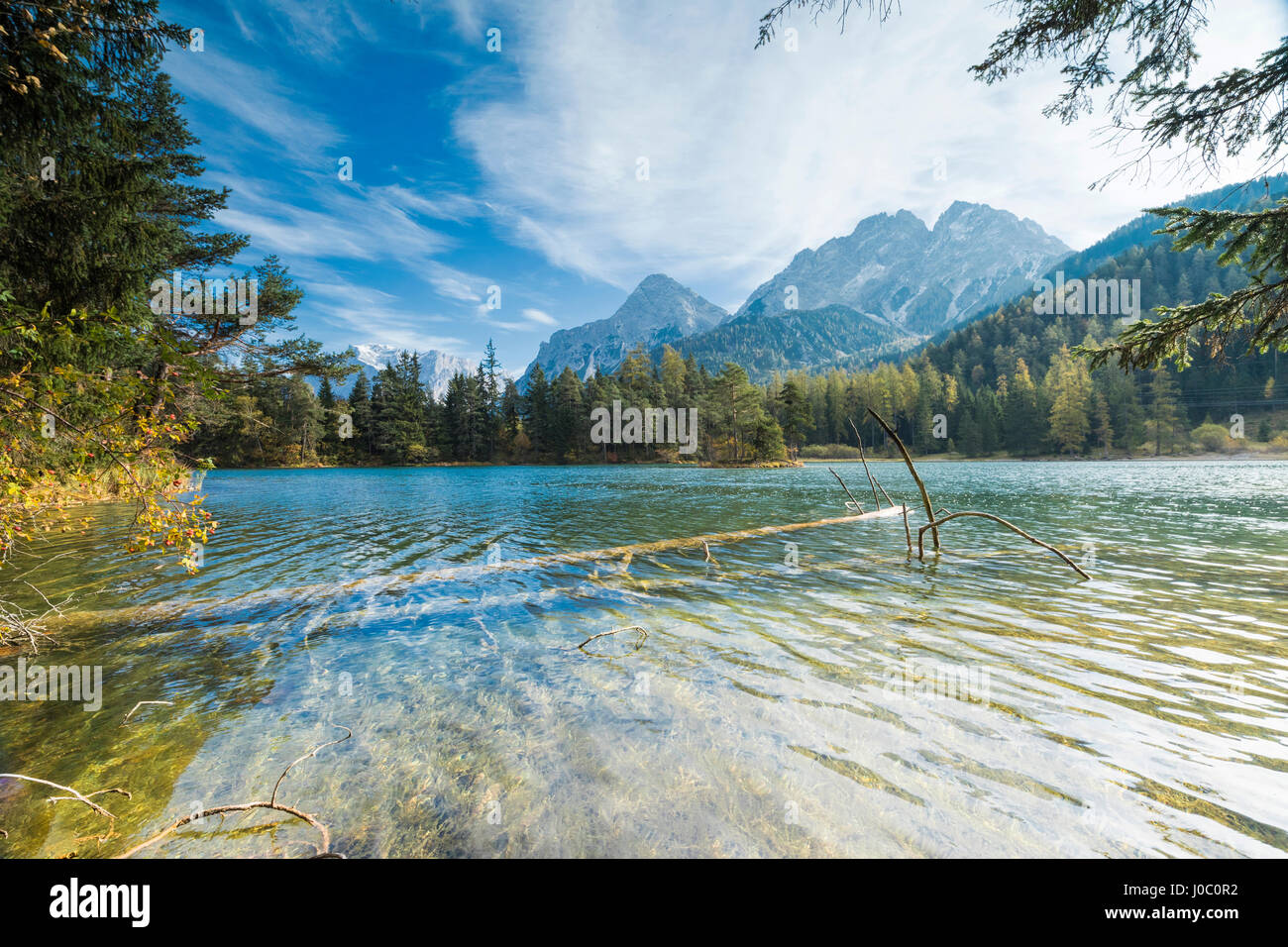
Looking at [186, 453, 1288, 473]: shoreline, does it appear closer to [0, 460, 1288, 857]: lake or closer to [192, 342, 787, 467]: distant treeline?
[192, 342, 787, 467]: distant treeline

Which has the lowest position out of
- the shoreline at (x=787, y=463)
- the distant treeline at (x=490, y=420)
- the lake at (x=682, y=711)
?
the lake at (x=682, y=711)

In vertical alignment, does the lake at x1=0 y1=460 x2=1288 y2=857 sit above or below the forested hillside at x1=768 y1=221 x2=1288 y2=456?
below

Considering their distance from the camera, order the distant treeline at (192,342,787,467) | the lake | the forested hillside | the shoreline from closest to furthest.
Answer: the lake < the shoreline < the distant treeline at (192,342,787,467) < the forested hillside

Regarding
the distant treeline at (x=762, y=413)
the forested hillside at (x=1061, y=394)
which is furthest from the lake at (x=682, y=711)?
the forested hillside at (x=1061, y=394)

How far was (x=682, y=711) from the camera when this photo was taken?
15.1 feet

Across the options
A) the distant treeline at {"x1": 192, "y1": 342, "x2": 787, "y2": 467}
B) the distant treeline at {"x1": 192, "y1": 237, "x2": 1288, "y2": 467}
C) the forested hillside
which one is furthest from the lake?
the forested hillside

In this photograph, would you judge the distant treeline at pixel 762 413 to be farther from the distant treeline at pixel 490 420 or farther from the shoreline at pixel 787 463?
the shoreline at pixel 787 463

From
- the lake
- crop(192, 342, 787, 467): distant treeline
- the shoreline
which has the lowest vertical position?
the lake

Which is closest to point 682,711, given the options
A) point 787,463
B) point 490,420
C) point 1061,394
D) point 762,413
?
point 762,413

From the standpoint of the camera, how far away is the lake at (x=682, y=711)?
3.03 metres

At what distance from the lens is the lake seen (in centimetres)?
303

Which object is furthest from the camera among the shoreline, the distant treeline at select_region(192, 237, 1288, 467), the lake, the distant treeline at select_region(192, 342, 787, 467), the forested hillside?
the forested hillside

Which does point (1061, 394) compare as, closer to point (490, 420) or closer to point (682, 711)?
point (490, 420)

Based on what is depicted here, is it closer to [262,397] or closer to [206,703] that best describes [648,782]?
[206,703]
